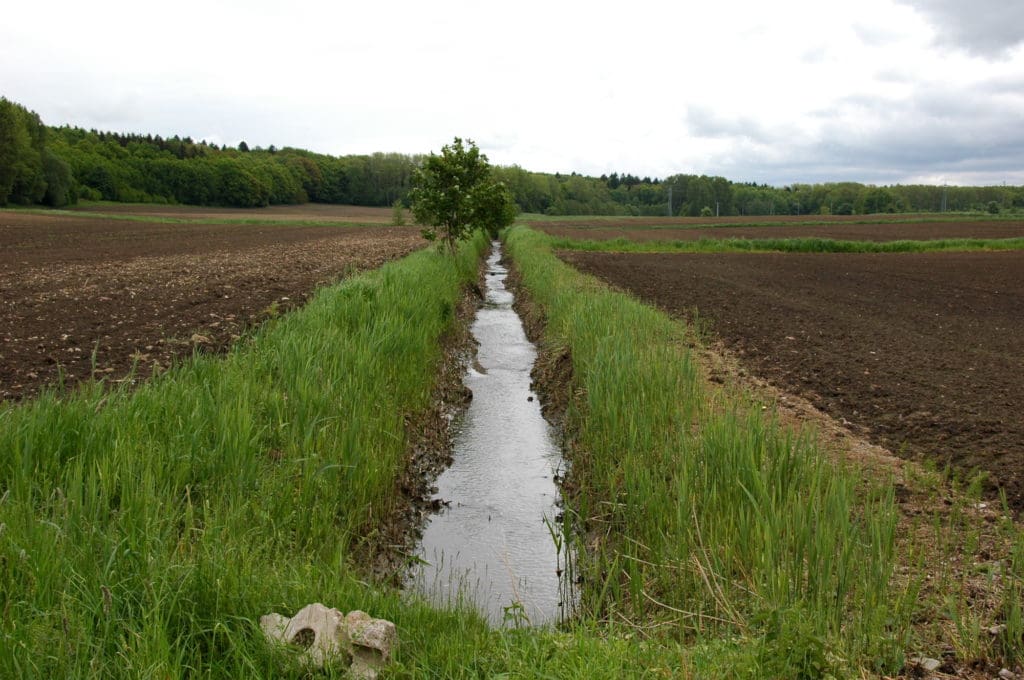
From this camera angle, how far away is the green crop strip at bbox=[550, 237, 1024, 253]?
38.8m

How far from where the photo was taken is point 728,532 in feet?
13.2

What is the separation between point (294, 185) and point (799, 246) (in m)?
85.6

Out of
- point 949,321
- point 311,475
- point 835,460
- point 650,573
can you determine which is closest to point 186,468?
point 311,475

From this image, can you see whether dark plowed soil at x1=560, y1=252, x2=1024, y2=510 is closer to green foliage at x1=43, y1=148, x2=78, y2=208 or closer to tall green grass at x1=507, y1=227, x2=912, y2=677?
tall green grass at x1=507, y1=227, x2=912, y2=677

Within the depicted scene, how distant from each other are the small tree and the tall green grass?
15652 millimetres

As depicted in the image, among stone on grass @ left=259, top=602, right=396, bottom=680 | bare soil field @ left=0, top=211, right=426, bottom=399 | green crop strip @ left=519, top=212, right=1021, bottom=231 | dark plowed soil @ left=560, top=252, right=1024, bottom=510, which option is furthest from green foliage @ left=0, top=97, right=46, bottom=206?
stone on grass @ left=259, top=602, right=396, bottom=680

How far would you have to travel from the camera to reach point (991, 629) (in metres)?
3.24

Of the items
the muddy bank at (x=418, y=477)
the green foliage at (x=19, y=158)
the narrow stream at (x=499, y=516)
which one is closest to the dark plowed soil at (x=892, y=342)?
the narrow stream at (x=499, y=516)

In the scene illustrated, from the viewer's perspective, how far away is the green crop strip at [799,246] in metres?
38.8

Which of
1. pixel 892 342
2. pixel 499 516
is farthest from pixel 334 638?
pixel 892 342

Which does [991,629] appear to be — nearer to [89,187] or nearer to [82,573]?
[82,573]

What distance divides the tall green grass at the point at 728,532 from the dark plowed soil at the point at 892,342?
1.64 m

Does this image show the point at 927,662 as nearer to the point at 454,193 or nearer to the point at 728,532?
the point at 728,532

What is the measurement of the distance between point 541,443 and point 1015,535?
4754mm
